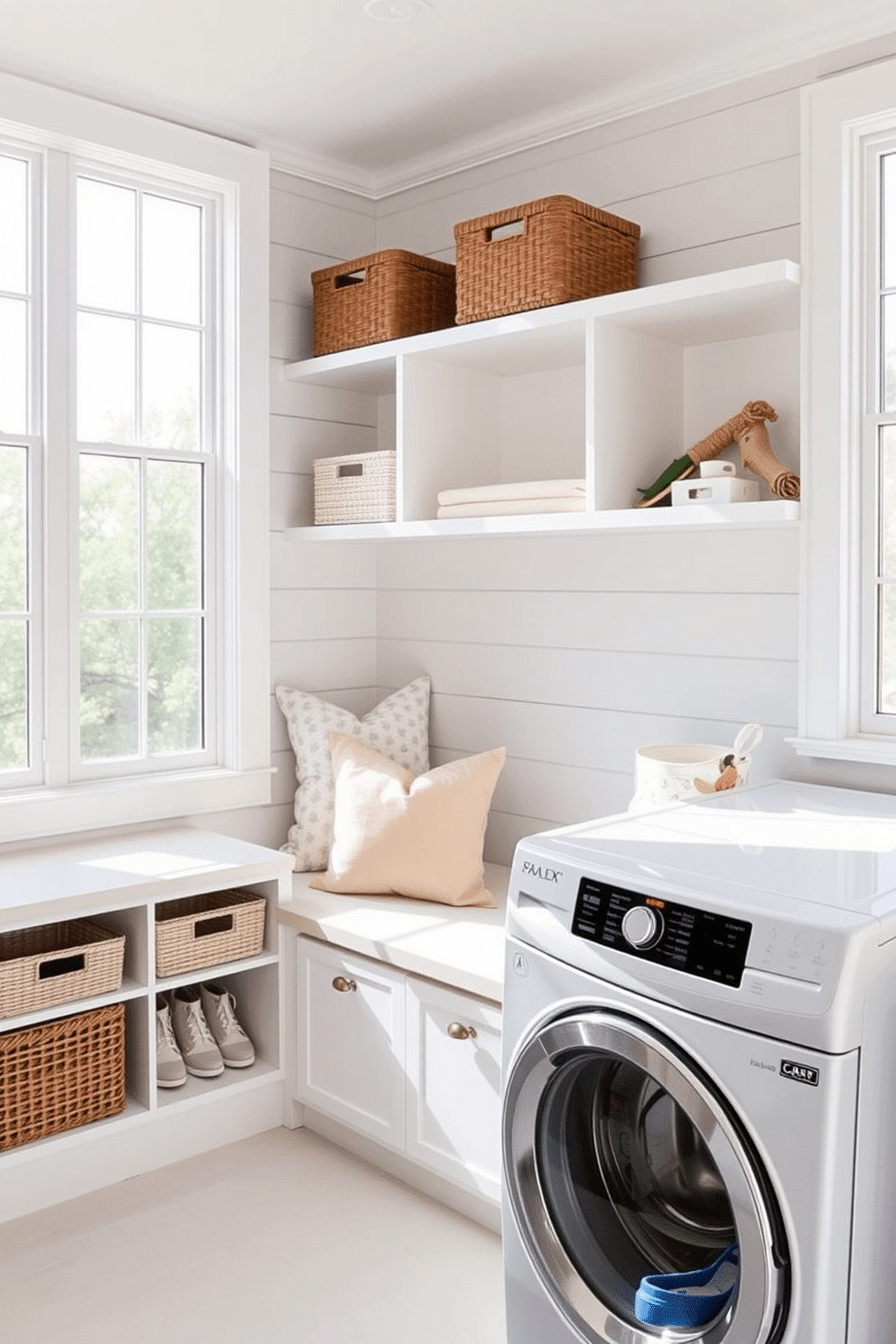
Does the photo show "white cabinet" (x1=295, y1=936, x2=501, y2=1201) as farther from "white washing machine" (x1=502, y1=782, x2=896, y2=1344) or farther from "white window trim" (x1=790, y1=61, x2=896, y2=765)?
"white window trim" (x1=790, y1=61, x2=896, y2=765)

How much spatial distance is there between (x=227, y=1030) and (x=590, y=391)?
176cm

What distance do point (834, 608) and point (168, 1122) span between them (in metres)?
1.91

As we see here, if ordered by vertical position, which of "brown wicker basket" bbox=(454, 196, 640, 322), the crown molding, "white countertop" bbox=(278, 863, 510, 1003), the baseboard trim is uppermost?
the crown molding

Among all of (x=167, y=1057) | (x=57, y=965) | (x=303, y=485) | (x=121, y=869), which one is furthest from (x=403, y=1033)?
(x=303, y=485)

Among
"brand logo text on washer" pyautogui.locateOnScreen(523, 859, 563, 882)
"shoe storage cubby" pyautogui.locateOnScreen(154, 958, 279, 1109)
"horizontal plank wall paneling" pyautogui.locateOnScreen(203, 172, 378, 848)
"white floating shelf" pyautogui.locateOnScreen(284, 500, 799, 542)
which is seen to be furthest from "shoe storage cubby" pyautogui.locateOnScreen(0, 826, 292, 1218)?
"brand logo text on washer" pyautogui.locateOnScreen(523, 859, 563, 882)

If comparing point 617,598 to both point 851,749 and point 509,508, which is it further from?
point 851,749

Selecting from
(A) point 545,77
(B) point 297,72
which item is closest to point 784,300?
(A) point 545,77

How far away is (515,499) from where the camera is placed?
2723 mm

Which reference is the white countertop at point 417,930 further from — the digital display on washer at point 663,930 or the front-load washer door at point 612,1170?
the digital display on washer at point 663,930

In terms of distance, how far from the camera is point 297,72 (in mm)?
2717

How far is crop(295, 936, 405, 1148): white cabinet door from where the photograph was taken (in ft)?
8.43

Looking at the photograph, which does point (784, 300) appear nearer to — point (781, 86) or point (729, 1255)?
point (781, 86)

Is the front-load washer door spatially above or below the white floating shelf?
below

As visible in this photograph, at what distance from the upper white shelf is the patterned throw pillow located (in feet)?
3.02
